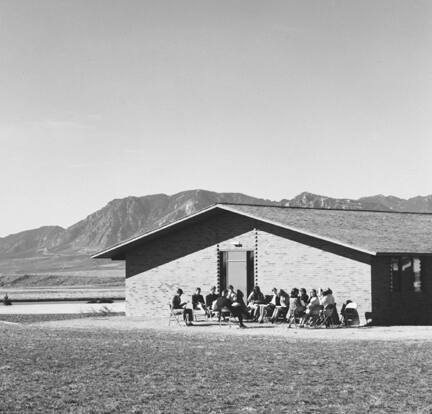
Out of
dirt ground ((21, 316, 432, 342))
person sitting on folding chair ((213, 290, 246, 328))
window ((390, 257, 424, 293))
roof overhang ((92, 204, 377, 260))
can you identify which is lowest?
dirt ground ((21, 316, 432, 342))

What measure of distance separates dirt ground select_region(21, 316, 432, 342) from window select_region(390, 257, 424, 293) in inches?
124

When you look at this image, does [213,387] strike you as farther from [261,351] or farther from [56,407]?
[261,351]

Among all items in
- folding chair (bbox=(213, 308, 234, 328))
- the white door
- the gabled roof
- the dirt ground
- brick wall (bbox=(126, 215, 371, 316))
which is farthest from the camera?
the white door

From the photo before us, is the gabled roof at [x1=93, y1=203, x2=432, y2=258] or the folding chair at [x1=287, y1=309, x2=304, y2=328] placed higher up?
the gabled roof at [x1=93, y1=203, x2=432, y2=258]

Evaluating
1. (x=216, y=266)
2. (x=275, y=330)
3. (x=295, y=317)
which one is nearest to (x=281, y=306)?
(x=295, y=317)

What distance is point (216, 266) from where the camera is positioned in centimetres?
3206

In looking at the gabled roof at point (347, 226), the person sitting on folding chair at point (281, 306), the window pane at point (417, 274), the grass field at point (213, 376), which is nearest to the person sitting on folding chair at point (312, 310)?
the person sitting on folding chair at point (281, 306)

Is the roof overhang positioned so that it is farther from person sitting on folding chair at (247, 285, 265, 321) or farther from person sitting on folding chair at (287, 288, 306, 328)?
person sitting on folding chair at (287, 288, 306, 328)

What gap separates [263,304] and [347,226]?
4.69 meters

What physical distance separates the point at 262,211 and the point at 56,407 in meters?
21.7

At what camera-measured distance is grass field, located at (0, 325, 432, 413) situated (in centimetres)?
1091

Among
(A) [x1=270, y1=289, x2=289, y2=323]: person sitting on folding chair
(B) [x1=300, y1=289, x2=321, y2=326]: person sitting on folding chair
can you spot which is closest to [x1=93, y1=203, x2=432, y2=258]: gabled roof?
(A) [x1=270, y1=289, x2=289, y2=323]: person sitting on folding chair

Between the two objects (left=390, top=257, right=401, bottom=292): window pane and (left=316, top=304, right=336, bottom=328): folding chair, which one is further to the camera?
(left=390, top=257, right=401, bottom=292): window pane

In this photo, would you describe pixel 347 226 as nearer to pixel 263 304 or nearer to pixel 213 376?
pixel 263 304
